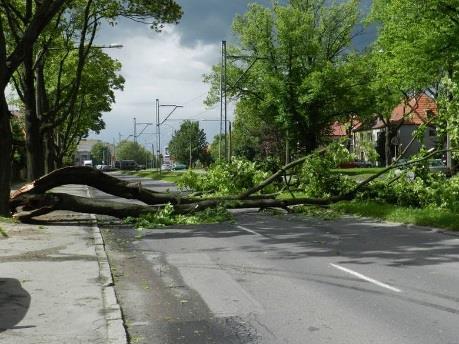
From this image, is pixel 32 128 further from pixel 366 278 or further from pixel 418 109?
pixel 418 109

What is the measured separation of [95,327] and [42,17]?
13209 millimetres

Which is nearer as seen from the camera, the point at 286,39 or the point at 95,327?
the point at 95,327

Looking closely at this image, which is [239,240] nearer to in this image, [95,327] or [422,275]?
[422,275]

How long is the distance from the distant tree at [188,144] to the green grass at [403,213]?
107 metres

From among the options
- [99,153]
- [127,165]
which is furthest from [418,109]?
[99,153]

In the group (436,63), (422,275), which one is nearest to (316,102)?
(436,63)

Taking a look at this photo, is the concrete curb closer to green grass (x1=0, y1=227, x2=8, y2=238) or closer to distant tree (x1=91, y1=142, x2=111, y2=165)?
green grass (x1=0, y1=227, x2=8, y2=238)

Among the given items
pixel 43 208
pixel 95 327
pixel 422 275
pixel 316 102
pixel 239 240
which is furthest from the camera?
pixel 316 102

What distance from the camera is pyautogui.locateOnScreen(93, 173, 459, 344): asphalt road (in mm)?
6270

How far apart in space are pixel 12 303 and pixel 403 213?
12.6 meters

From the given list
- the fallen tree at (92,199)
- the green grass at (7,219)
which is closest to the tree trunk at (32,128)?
the fallen tree at (92,199)

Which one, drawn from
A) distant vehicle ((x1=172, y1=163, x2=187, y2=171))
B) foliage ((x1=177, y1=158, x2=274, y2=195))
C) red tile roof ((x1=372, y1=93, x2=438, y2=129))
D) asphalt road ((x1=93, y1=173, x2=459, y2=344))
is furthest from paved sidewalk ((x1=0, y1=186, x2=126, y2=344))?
distant vehicle ((x1=172, y1=163, x2=187, y2=171))

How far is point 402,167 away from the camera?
2036 centimetres

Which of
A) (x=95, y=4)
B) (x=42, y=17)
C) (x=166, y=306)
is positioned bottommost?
(x=166, y=306)
